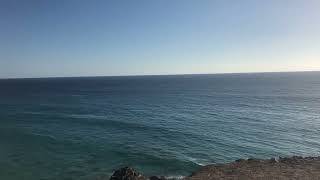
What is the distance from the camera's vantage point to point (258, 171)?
87.4 ft

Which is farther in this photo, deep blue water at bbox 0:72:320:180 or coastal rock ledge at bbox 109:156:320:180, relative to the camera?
deep blue water at bbox 0:72:320:180

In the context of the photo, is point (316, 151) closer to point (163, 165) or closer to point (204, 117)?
point (163, 165)

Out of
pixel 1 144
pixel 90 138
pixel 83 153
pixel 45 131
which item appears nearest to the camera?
pixel 83 153

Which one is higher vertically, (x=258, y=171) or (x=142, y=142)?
(x=258, y=171)

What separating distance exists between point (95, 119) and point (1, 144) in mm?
24423

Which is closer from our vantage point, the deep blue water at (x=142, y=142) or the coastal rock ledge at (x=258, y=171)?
the coastal rock ledge at (x=258, y=171)

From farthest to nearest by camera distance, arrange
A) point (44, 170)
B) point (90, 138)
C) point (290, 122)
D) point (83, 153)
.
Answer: point (290, 122), point (90, 138), point (83, 153), point (44, 170)

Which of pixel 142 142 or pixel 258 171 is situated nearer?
pixel 258 171

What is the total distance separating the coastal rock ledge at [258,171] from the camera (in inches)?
982

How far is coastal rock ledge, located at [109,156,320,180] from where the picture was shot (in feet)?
81.9

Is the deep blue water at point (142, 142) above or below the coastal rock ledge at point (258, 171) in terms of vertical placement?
below

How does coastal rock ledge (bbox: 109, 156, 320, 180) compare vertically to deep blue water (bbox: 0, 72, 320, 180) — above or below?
above

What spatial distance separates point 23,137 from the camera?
4725 centimetres

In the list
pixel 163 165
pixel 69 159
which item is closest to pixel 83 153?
pixel 69 159
